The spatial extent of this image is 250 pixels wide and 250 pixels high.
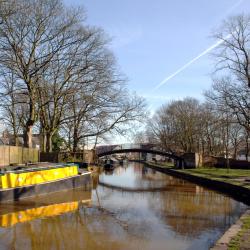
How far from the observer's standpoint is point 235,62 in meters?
30.7

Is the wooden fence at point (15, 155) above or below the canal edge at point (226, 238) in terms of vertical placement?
above

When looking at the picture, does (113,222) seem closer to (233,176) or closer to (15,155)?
(15,155)

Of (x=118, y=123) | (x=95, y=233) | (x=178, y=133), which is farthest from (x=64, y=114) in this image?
(x=178, y=133)

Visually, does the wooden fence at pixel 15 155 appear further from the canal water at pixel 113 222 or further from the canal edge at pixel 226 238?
the canal edge at pixel 226 238

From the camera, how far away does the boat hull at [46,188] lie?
1564cm

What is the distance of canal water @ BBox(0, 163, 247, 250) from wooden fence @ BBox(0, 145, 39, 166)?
599 cm

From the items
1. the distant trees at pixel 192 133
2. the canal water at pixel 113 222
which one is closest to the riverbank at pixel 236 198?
the canal water at pixel 113 222

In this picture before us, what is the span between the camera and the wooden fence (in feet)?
77.1

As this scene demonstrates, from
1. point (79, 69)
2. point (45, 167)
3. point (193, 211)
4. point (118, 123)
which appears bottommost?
point (193, 211)

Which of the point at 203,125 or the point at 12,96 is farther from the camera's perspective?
the point at 203,125

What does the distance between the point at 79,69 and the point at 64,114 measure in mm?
6103

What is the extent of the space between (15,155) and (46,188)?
281 inches

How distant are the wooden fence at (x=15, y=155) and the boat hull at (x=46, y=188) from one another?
4251 millimetres

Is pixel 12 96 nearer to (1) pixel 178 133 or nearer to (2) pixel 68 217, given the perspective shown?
(2) pixel 68 217
